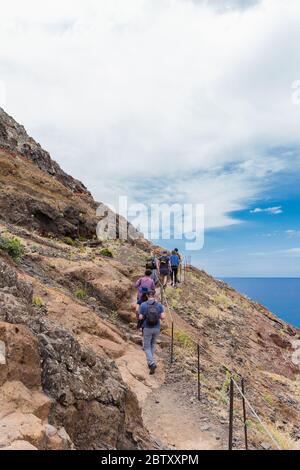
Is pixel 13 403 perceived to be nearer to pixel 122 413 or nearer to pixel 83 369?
pixel 83 369

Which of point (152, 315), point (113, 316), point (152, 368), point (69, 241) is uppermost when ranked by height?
point (69, 241)

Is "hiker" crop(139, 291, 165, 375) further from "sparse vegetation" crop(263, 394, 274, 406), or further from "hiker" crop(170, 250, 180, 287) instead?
"hiker" crop(170, 250, 180, 287)

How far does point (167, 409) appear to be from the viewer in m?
10.3

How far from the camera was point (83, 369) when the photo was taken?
7309mm

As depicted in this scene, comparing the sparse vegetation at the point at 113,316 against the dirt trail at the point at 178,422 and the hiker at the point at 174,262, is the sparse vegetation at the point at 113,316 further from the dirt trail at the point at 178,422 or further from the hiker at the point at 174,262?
the hiker at the point at 174,262

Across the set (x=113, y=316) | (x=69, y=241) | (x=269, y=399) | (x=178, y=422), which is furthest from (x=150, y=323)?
(x=69, y=241)

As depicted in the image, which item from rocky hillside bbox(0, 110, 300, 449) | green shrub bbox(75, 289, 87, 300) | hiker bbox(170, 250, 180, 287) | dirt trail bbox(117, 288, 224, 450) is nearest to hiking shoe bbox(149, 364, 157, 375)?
dirt trail bbox(117, 288, 224, 450)

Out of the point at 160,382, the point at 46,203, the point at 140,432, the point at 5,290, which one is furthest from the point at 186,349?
the point at 46,203

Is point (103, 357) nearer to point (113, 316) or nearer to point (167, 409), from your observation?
point (167, 409)

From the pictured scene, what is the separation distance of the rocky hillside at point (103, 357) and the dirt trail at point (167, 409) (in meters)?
0.04

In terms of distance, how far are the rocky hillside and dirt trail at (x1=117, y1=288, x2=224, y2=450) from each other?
41mm

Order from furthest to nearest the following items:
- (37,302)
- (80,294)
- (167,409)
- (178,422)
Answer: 1. (80,294)
2. (37,302)
3. (167,409)
4. (178,422)

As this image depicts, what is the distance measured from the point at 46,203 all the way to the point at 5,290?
22405mm

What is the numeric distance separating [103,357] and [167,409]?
2.70 m
